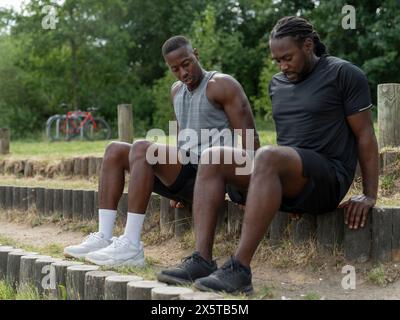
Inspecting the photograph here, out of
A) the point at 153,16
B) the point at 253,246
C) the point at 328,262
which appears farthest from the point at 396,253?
the point at 153,16

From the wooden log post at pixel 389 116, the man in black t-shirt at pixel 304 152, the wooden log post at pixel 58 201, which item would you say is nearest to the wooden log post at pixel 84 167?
the wooden log post at pixel 58 201

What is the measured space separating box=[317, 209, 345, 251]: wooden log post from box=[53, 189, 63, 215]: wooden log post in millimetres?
2805

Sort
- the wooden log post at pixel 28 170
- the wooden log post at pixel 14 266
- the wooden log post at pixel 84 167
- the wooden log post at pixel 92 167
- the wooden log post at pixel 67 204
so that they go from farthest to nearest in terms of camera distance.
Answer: the wooden log post at pixel 28 170 < the wooden log post at pixel 84 167 < the wooden log post at pixel 92 167 < the wooden log post at pixel 67 204 < the wooden log post at pixel 14 266

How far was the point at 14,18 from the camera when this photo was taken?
16938mm

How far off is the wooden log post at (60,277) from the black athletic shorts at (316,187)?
4.17 feet

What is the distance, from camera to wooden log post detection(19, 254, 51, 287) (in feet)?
13.5

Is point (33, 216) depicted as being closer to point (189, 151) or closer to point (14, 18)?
point (189, 151)

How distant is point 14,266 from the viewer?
4379mm

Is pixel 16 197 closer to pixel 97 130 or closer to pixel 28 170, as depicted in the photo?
pixel 28 170

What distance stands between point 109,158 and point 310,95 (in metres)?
1.30

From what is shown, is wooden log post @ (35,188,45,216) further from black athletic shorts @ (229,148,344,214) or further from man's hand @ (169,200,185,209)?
black athletic shorts @ (229,148,344,214)

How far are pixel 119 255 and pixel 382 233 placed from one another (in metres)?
1.44

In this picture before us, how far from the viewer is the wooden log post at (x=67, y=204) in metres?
5.79

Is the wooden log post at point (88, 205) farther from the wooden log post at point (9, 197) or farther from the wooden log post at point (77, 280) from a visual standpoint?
the wooden log post at point (77, 280)
